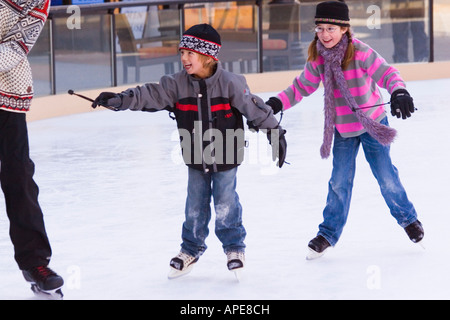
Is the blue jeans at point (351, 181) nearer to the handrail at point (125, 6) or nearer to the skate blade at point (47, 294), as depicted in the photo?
the skate blade at point (47, 294)

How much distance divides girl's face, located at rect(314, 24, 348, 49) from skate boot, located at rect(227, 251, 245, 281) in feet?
3.08

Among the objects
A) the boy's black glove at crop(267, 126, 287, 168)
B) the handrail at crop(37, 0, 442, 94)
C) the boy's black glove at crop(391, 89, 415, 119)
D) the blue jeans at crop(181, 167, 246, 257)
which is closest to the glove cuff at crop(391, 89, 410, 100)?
the boy's black glove at crop(391, 89, 415, 119)

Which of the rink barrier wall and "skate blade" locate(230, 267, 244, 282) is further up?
"skate blade" locate(230, 267, 244, 282)

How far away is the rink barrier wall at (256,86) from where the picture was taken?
9.02m

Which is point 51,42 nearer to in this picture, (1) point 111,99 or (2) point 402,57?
(2) point 402,57

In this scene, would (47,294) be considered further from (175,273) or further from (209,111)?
(209,111)

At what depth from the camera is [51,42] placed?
8.98 metres

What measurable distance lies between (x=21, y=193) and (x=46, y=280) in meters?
0.33

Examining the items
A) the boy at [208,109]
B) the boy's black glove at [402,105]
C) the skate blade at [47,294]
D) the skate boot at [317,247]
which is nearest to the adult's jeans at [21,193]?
the skate blade at [47,294]

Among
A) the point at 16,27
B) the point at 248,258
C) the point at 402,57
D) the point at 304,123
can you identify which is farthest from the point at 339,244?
the point at 402,57

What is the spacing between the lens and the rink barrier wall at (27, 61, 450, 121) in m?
9.02

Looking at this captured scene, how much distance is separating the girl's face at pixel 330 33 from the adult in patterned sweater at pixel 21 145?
1.16m

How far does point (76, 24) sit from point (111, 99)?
5.65 m

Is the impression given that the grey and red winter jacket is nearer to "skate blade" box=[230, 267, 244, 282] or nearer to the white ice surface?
"skate blade" box=[230, 267, 244, 282]
